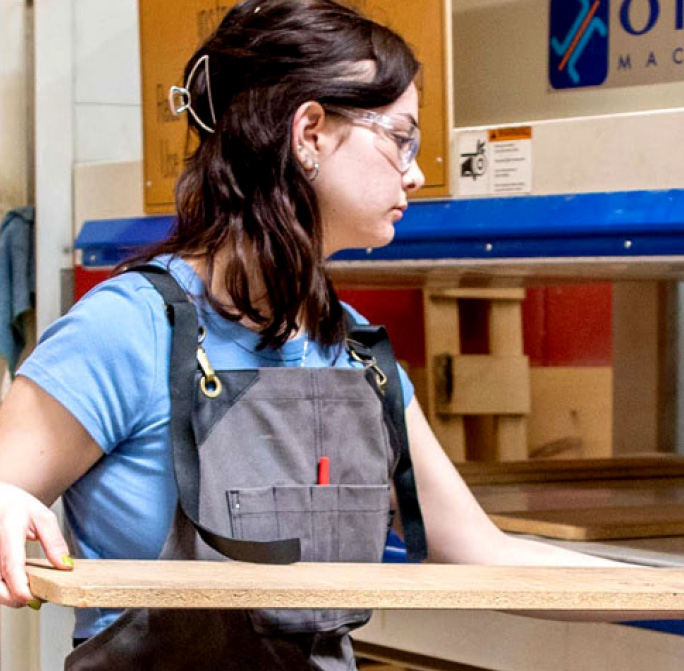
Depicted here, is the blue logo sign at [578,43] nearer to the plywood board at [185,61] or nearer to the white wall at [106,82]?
the plywood board at [185,61]

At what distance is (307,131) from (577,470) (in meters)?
1.53

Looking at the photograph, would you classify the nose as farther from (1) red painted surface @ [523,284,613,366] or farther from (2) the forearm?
(1) red painted surface @ [523,284,613,366]

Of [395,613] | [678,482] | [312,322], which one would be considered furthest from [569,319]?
[312,322]

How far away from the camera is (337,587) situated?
43.7 inches

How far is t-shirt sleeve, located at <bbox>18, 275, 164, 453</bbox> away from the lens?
1.29 meters

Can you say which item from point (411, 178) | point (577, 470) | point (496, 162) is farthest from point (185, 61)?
point (577, 470)

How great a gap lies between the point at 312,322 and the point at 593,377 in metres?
2.00

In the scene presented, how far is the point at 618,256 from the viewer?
195 cm

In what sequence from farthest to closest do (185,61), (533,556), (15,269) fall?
(15,269) → (185,61) → (533,556)

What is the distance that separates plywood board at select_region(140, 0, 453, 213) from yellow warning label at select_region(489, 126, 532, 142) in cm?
7

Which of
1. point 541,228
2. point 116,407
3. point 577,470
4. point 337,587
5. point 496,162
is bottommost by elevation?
point 577,470

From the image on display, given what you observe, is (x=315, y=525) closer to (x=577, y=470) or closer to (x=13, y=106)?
(x=577, y=470)

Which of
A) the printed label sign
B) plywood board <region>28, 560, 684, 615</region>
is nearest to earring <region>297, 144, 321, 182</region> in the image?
plywood board <region>28, 560, 684, 615</region>

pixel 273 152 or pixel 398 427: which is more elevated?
pixel 273 152
